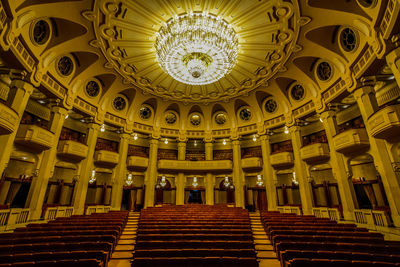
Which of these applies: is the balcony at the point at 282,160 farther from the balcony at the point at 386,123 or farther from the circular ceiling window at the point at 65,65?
the circular ceiling window at the point at 65,65

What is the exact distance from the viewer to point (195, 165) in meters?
16.8

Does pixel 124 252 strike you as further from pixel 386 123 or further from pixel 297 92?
pixel 297 92

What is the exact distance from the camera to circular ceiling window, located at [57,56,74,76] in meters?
10.9

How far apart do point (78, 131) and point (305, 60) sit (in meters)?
19.3

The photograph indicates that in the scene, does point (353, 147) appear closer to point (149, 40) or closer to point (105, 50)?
point (149, 40)

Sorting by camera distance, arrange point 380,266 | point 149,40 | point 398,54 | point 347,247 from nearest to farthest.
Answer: point 380,266, point 347,247, point 398,54, point 149,40

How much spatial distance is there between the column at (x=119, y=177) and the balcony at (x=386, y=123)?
615 inches

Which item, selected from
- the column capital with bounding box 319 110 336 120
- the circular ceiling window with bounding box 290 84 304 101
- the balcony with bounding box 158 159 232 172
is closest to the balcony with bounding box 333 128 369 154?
the column capital with bounding box 319 110 336 120

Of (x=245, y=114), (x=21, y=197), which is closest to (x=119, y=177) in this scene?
(x=21, y=197)

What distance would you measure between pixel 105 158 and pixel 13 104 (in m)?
6.47

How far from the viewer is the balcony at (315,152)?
11.6 m

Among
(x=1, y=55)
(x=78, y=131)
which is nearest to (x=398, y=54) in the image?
(x=1, y=55)

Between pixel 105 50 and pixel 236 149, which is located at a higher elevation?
pixel 105 50

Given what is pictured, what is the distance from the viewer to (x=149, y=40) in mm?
10336
